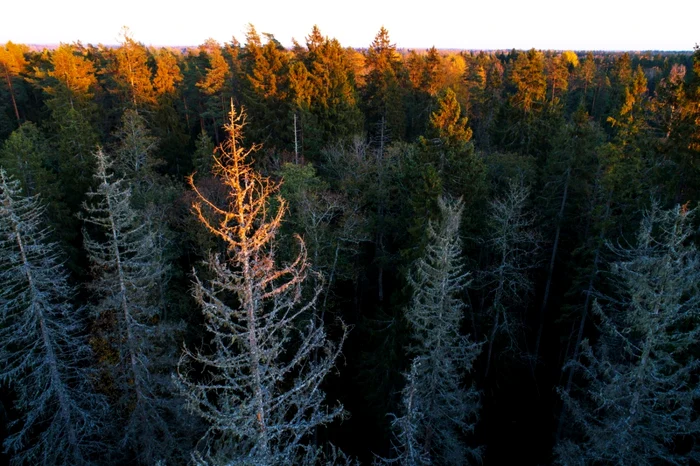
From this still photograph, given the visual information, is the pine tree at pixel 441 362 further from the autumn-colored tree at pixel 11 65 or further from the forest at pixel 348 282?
the autumn-colored tree at pixel 11 65

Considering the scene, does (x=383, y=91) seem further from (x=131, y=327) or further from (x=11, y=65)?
(x=11, y=65)

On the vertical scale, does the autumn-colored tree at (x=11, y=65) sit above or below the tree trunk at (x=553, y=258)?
above

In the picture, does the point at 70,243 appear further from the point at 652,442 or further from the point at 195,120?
the point at 652,442

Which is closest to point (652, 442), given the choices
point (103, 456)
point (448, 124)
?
point (448, 124)

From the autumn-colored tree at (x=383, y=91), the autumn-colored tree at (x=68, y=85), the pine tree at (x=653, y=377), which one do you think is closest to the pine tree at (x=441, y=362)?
the pine tree at (x=653, y=377)

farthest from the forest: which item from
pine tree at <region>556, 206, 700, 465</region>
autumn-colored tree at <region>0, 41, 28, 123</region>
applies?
autumn-colored tree at <region>0, 41, 28, 123</region>

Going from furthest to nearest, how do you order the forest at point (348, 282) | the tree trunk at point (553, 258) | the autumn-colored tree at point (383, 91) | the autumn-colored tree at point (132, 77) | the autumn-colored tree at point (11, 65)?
the autumn-colored tree at point (11, 65), the autumn-colored tree at point (383, 91), the autumn-colored tree at point (132, 77), the tree trunk at point (553, 258), the forest at point (348, 282)

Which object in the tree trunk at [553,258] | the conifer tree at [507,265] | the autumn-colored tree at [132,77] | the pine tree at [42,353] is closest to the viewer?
the pine tree at [42,353]

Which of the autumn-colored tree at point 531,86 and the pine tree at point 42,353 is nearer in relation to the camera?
the pine tree at point 42,353
